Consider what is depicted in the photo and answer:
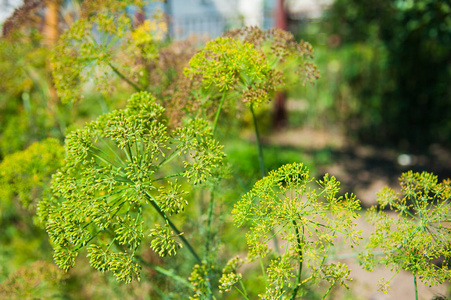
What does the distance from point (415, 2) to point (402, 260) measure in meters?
Result: 4.11

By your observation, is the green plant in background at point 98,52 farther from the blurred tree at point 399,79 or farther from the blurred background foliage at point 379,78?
the blurred tree at point 399,79

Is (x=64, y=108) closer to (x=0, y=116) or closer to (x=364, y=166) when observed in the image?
(x=0, y=116)

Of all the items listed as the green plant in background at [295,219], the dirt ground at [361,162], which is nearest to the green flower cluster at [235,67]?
the green plant in background at [295,219]

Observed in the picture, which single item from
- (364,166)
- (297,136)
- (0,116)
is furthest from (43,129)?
(297,136)

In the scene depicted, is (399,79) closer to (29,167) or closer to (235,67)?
(235,67)

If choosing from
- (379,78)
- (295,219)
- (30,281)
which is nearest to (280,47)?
(295,219)

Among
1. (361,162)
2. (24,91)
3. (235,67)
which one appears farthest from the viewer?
(361,162)

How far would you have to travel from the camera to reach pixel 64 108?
11.0 ft

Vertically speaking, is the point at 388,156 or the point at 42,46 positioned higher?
the point at 42,46

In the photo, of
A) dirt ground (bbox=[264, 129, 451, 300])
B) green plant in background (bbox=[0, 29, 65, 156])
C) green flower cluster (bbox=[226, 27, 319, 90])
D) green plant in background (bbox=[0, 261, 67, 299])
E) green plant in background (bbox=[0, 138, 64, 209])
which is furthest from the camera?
dirt ground (bbox=[264, 129, 451, 300])

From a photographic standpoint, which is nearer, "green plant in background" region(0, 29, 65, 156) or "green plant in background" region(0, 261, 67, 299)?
"green plant in background" region(0, 261, 67, 299)

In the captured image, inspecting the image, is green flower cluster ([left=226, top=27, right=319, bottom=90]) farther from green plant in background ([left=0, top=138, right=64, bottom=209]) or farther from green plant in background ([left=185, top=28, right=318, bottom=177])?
green plant in background ([left=0, top=138, right=64, bottom=209])

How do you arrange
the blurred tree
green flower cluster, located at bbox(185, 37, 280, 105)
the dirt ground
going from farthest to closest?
the blurred tree, the dirt ground, green flower cluster, located at bbox(185, 37, 280, 105)

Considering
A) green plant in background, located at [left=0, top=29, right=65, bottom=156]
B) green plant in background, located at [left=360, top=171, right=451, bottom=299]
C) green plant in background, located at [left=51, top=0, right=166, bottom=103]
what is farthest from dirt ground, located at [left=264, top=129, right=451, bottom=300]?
green plant in background, located at [left=0, top=29, right=65, bottom=156]
